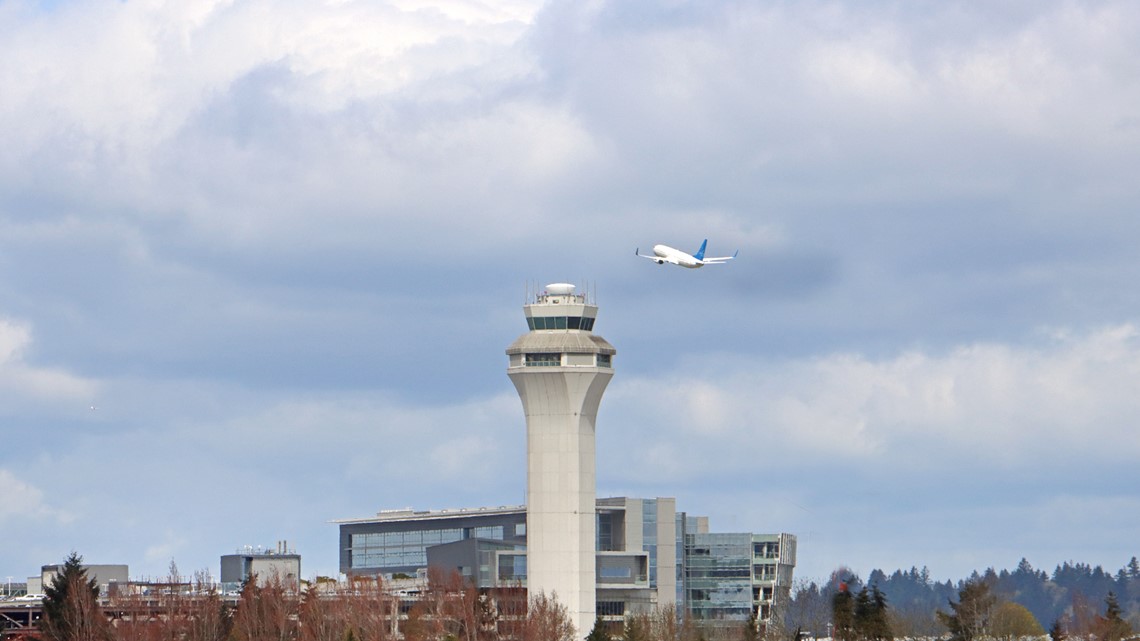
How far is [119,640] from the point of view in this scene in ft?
644

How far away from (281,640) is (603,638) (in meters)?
31.8

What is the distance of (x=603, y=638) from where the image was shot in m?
197

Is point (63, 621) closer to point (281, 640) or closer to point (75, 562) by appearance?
point (75, 562)

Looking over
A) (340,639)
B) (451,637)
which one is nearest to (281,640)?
(340,639)

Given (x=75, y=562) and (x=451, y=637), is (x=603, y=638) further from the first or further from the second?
(x=75, y=562)

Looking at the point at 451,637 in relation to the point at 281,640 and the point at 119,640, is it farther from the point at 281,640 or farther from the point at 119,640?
the point at 119,640

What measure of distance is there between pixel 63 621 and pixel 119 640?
5.77 m

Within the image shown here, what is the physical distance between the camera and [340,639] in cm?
19700

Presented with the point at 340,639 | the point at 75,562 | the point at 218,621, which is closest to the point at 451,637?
Result: the point at 340,639

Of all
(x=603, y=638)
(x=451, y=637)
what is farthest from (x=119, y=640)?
(x=603, y=638)

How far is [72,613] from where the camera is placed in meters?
195

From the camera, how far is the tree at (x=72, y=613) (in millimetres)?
193125

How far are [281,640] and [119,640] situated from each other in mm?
15615

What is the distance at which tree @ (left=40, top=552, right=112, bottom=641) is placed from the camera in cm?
19312
